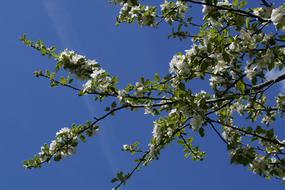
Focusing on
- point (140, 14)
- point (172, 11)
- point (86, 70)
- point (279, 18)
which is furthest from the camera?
point (140, 14)

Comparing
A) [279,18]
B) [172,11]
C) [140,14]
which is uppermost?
[140,14]

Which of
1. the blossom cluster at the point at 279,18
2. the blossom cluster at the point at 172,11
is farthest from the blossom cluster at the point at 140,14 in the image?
the blossom cluster at the point at 279,18

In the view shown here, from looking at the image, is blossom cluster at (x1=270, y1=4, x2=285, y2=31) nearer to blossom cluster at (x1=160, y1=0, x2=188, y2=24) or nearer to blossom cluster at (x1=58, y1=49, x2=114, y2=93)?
blossom cluster at (x1=58, y1=49, x2=114, y2=93)

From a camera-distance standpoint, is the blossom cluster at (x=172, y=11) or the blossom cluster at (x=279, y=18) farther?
the blossom cluster at (x=172, y=11)

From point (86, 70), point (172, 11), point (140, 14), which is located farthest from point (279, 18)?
point (140, 14)

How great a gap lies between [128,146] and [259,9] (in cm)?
291

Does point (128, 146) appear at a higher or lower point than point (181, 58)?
higher

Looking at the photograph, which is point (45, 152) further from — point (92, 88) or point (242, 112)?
point (242, 112)

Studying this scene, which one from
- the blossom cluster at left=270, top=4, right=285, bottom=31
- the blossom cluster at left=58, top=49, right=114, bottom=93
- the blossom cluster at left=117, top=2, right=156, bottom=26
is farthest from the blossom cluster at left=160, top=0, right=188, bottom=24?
the blossom cluster at left=270, top=4, right=285, bottom=31

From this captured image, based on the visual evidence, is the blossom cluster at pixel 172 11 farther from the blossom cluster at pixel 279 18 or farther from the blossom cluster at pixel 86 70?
the blossom cluster at pixel 279 18

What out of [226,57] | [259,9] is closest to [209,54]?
[226,57]

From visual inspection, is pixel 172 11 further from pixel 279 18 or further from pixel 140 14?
pixel 279 18

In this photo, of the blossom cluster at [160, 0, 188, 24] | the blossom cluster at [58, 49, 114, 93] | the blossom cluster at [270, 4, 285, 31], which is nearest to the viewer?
the blossom cluster at [270, 4, 285, 31]

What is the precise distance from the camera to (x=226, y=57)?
5.39 metres
